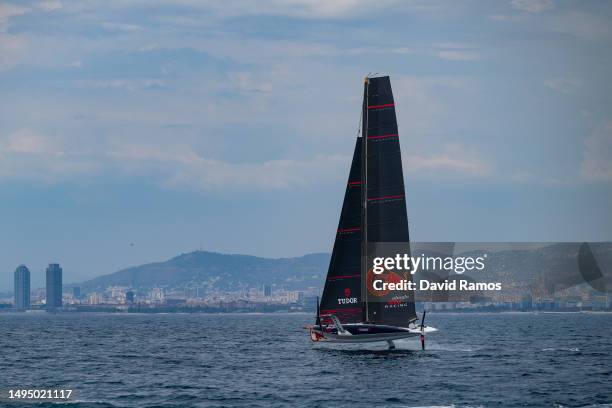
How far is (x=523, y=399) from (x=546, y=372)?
14313 mm

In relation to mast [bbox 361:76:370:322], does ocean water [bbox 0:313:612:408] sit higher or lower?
lower

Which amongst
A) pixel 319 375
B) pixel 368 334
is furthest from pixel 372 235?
pixel 319 375

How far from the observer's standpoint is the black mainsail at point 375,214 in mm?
76812

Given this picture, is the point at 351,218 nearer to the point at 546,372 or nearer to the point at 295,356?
the point at 295,356

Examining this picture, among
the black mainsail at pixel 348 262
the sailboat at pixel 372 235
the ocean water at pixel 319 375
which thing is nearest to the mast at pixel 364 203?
the sailboat at pixel 372 235

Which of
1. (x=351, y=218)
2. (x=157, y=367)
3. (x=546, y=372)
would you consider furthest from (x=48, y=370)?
(x=546, y=372)

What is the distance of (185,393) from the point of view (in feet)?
186

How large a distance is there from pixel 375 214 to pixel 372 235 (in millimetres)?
1556

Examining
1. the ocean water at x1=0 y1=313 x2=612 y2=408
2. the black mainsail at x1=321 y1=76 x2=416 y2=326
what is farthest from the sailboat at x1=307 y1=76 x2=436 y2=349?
the ocean water at x1=0 y1=313 x2=612 y2=408

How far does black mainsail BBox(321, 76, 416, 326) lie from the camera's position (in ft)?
252

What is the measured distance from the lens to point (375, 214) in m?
76.8

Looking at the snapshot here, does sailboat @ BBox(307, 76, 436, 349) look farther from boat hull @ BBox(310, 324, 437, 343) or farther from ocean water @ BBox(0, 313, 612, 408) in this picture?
ocean water @ BBox(0, 313, 612, 408)

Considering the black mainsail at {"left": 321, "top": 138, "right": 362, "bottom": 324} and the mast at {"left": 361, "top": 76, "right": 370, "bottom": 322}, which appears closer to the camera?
the mast at {"left": 361, "top": 76, "right": 370, "bottom": 322}

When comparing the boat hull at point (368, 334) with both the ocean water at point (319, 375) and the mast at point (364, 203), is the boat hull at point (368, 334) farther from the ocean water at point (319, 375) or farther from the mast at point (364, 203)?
the mast at point (364, 203)
